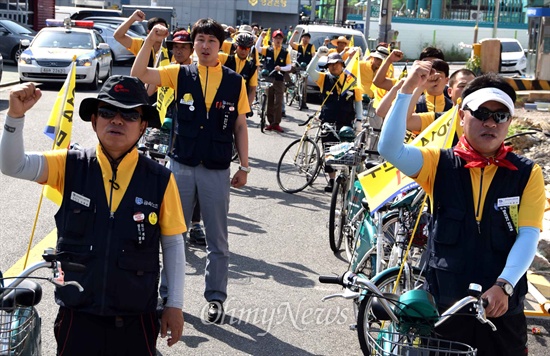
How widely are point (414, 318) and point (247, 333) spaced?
346 cm

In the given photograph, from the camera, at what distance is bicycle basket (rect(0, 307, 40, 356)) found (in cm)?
325

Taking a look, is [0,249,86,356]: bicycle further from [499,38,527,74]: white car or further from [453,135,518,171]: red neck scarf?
[499,38,527,74]: white car

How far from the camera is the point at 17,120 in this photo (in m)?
3.92

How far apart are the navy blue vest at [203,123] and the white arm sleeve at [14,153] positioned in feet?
9.90

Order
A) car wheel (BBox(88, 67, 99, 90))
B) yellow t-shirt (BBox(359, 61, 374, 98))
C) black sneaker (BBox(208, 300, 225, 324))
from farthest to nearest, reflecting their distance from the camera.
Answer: car wheel (BBox(88, 67, 99, 90))
yellow t-shirt (BBox(359, 61, 374, 98))
black sneaker (BBox(208, 300, 225, 324))

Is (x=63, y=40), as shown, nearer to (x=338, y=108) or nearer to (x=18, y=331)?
(x=338, y=108)

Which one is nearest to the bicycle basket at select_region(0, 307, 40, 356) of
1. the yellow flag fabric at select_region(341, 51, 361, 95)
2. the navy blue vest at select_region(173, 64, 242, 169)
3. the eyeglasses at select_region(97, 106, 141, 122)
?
the eyeglasses at select_region(97, 106, 141, 122)

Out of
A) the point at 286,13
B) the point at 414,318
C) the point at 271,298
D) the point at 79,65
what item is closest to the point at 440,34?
the point at 286,13

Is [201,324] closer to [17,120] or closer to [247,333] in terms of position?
[247,333]

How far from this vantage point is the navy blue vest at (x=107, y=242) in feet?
13.1

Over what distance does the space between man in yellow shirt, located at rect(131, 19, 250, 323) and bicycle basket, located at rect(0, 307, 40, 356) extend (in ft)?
11.2

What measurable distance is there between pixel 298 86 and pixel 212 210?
17.5m

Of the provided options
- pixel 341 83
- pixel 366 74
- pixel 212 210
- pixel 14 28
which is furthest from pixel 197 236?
pixel 14 28

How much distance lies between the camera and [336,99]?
12.8 metres
